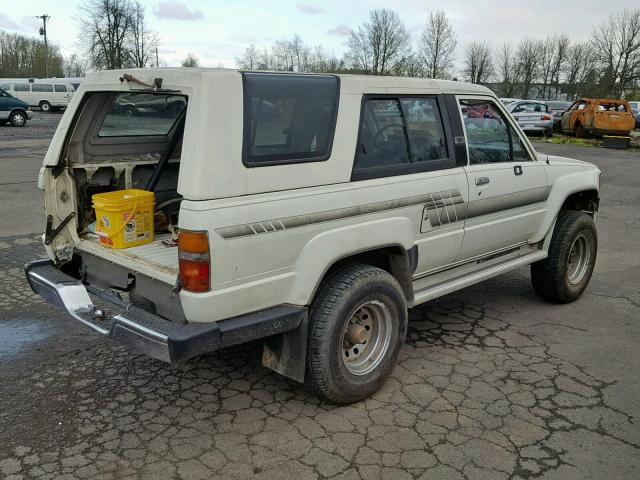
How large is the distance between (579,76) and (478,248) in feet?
200

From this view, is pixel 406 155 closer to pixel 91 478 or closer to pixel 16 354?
pixel 91 478

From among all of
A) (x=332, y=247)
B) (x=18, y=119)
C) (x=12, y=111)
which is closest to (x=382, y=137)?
(x=332, y=247)

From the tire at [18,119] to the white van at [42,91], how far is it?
13.5 m

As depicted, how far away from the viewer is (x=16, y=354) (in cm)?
423

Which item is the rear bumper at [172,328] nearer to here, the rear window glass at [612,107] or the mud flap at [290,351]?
the mud flap at [290,351]

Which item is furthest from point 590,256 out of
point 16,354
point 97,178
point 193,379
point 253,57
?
point 253,57

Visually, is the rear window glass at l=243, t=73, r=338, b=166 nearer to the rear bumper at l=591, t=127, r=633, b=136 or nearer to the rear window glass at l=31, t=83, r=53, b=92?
the rear bumper at l=591, t=127, r=633, b=136

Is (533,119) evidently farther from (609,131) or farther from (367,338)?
(367,338)

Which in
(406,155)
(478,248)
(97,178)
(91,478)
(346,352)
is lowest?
(91,478)

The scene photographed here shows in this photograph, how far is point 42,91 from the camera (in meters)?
39.6

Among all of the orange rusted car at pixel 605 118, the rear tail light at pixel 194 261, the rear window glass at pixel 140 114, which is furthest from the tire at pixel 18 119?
the rear tail light at pixel 194 261

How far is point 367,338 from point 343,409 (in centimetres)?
46

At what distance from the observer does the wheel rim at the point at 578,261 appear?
546 cm

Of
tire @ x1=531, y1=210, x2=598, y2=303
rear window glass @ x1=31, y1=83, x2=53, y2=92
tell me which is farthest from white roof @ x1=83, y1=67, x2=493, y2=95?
rear window glass @ x1=31, y1=83, x2=53, y2=92
